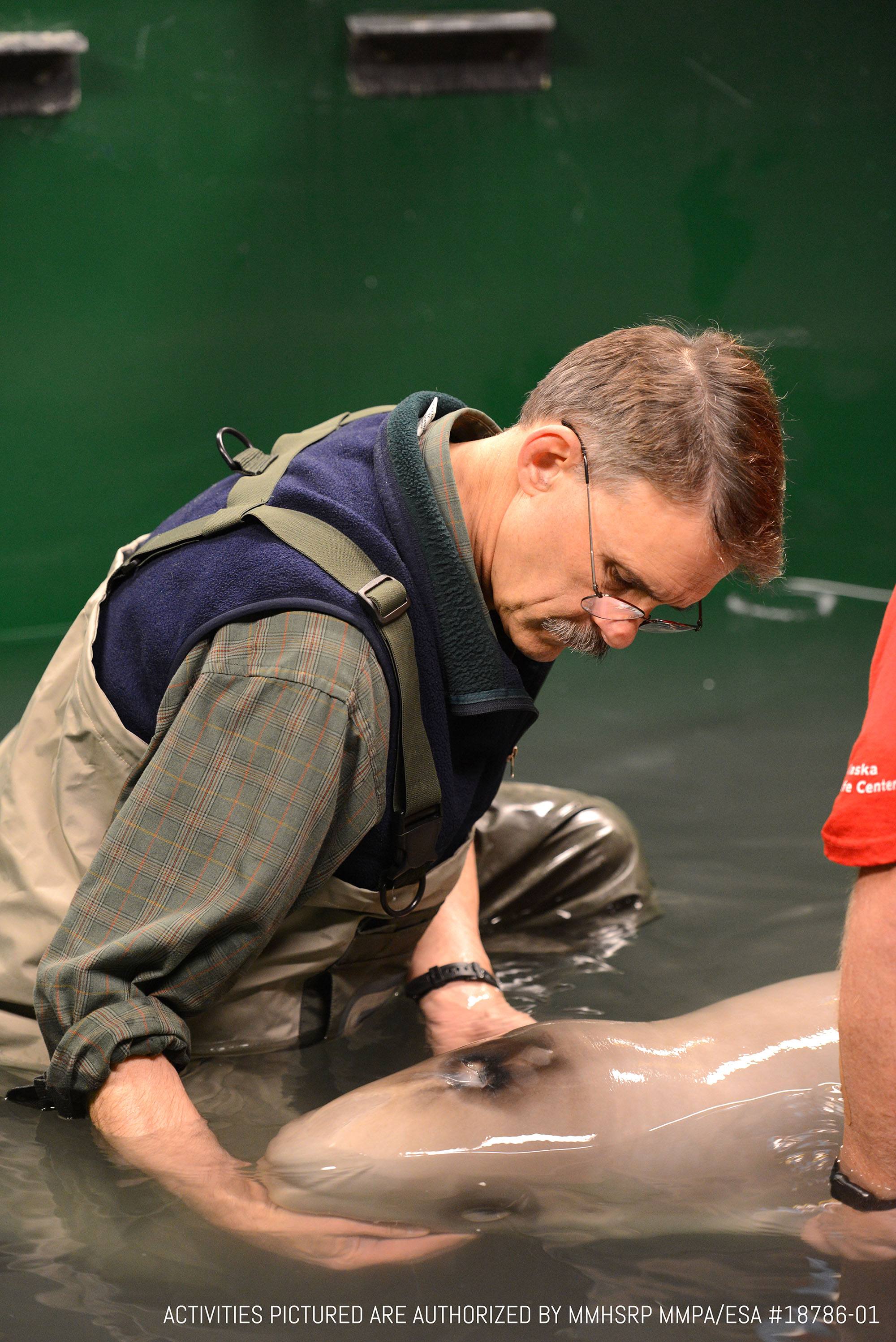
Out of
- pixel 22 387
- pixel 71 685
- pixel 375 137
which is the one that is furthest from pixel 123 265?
pixel 71 685

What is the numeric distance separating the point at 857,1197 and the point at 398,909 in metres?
0.59

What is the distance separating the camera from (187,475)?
338 cm

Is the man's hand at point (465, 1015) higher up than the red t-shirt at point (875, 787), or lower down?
lower down

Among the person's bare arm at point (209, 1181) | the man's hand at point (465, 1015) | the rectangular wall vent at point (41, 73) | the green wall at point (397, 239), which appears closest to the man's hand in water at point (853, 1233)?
the person's bare arm at point (209, 1181)

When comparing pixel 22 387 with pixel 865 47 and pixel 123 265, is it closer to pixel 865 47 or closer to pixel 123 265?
pixel 123 265

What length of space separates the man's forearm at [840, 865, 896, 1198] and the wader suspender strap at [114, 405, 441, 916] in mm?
474

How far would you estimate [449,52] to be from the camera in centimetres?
333

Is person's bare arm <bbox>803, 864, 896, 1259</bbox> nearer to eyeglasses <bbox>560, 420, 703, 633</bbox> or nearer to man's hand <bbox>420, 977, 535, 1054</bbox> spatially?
eyeglasses <bbox>560, 420, 703, 633</bbox>

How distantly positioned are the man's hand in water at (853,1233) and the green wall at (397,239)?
8.09ft

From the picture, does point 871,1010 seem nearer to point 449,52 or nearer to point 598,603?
point 598,603

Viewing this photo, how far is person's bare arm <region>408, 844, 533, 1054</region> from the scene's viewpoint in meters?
1.83

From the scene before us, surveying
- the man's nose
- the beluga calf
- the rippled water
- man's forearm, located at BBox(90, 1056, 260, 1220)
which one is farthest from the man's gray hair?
man's forearm, located at BBox(90, 1056, 260, 1220)

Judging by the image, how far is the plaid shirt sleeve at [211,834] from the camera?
1322 mm

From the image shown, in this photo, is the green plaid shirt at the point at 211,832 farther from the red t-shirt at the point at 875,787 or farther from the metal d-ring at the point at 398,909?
the red t-shirt at the point at 875,787
